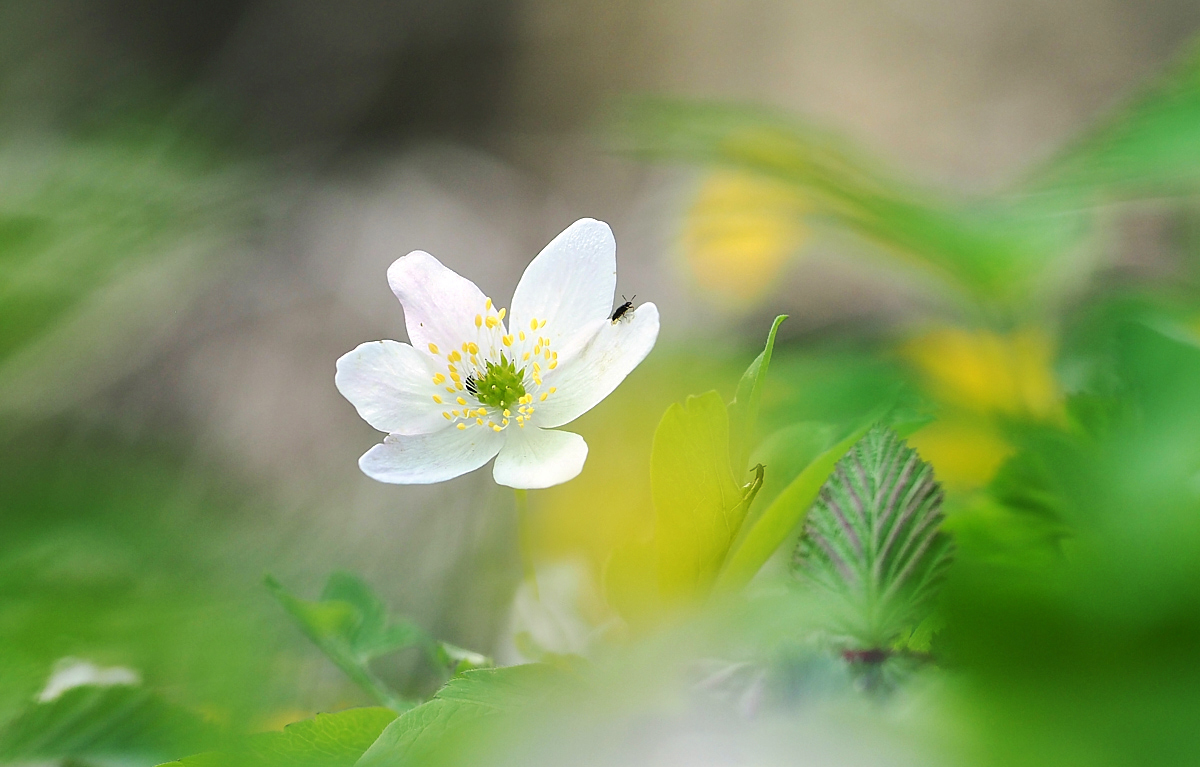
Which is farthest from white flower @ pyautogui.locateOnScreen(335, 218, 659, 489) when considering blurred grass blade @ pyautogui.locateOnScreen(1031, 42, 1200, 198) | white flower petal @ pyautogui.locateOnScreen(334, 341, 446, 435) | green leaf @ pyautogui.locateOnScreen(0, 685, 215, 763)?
blurred grass blade @ pyautogui.locateOnScreen(1031, 42, 1200, 198)

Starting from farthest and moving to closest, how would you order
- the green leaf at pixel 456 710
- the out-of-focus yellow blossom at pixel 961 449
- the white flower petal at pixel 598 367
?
1. the out-of-focus yellow blossom at pixel 961 449
2. the white flower petal at pixel 598 367
3. the green leaf at pixel 456 710

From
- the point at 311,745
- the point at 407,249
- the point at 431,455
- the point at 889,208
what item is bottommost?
the point at 311,745

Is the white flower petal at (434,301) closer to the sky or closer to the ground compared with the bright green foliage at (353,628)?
closer to the sky

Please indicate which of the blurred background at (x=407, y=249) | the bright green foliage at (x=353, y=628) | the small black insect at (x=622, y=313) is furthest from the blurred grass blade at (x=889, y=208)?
the bright green foliage at (x=353, y=628)

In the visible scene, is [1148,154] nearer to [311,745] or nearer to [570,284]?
[570,284]

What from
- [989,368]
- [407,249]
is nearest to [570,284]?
[989,368]

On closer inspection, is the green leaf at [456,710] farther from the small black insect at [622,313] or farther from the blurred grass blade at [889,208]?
the blurred grass blade at [889,208]
